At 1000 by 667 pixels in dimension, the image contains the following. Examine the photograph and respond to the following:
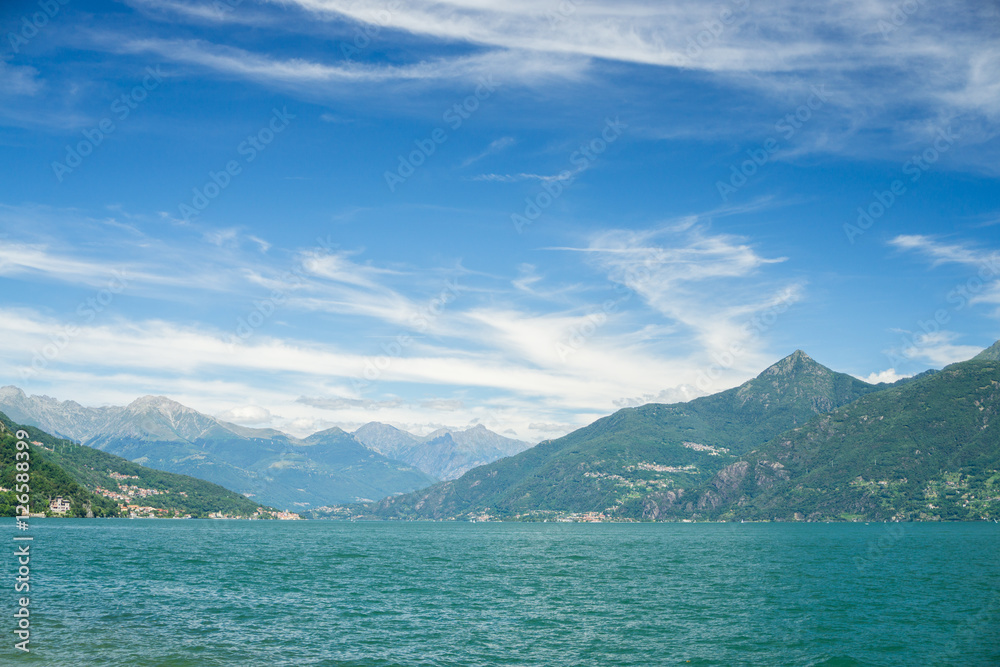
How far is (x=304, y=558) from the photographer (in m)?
113

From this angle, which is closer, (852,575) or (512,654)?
(512,654)

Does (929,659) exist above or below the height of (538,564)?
above

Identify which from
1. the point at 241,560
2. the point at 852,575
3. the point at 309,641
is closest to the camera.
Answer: the point at 309,641

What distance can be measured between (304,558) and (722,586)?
73478mm

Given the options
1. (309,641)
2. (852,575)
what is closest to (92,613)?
(309,641)

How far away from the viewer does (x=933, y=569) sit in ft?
297

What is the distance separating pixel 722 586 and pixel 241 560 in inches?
2960

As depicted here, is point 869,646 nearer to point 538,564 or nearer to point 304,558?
point 538,564

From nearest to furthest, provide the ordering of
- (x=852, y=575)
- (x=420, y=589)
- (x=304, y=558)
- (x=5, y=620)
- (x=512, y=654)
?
(x=512, y=654) → (x=5, y=620) → (x=420, y=589) → (x=852, y=575) → (x=304, y=558)

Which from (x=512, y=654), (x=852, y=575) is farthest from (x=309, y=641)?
(x=852, y=575)

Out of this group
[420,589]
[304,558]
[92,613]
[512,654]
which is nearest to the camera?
[512,654]

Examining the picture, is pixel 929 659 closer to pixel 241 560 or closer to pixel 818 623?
pixel 818 623

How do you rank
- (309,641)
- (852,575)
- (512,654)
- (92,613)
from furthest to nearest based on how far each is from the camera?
(852,575) < (92,613) < (309,641) < (512,654)

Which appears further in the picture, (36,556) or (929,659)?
(36,556)
